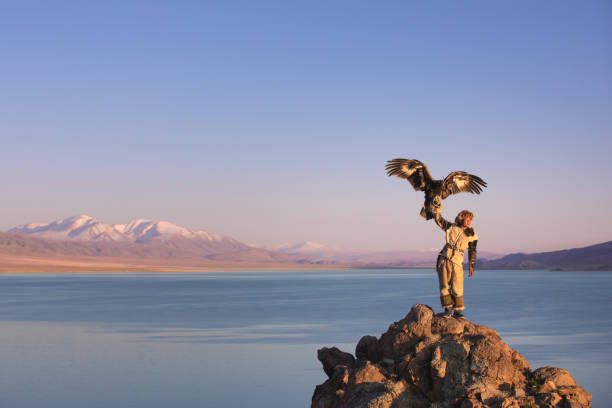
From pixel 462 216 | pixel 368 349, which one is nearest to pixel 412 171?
pixel 462 216

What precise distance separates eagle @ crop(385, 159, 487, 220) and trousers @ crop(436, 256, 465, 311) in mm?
1009

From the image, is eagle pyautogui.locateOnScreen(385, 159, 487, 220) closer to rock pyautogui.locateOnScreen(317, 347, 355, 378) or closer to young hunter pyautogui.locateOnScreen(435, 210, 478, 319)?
young hunter pyautogui.locateOnScreen(435, 210, 478, 319)

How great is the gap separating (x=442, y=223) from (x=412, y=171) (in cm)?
119

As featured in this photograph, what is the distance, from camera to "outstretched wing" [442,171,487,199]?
12.5m

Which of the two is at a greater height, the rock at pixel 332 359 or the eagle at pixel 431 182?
the eagle at pixel 431 182

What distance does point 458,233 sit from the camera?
12.2 meters

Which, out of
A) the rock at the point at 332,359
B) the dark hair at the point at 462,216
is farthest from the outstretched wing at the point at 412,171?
the rock at the point at 332,359

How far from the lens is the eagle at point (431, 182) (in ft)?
40.9

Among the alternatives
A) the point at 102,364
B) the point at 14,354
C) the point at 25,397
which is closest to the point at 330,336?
the point at 102,364

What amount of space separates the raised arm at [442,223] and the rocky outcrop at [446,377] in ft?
5.45

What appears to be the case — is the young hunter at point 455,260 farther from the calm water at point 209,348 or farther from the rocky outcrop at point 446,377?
the calm water at point 209,348

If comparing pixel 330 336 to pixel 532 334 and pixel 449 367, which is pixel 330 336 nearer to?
pixel 532 334

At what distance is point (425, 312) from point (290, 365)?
12231mm

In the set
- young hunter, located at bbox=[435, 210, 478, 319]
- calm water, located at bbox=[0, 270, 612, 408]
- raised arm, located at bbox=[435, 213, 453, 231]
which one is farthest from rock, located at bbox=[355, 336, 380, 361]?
calm water, located at bbox=[0, 270, 612, 408]
